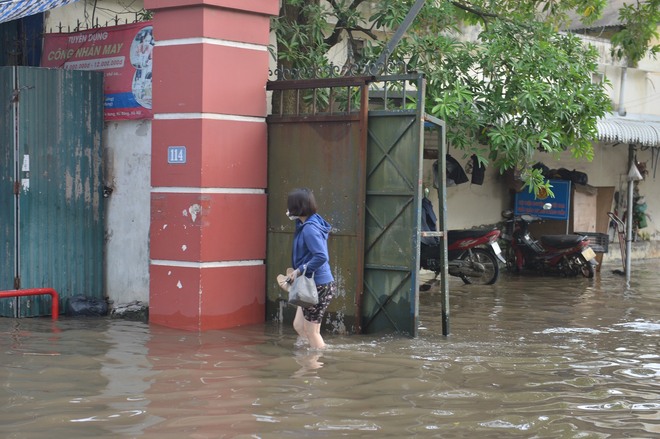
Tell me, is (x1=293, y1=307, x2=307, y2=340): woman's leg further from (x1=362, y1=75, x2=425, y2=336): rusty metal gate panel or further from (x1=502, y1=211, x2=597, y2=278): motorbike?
(x1=502, y1=211, x2=597, y2=278): motorbike

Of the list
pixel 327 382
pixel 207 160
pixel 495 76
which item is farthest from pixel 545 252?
pixel 327 382

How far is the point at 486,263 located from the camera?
13656 mm

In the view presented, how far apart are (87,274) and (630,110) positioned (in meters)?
12.8

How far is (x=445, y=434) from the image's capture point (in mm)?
5406

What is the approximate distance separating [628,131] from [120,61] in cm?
1016

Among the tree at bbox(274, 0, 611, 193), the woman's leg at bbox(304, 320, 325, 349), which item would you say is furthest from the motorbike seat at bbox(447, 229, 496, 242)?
the woman's leg at bbox(304, 320, 325, 349)

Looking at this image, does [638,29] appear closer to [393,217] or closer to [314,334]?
[393,217]

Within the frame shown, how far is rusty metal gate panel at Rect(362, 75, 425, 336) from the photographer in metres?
8.31

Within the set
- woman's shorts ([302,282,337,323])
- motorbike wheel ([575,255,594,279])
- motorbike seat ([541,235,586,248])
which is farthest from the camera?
motorbike wheel ([575,255,594,279])

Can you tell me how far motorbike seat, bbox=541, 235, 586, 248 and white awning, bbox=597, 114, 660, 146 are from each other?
1767 mm

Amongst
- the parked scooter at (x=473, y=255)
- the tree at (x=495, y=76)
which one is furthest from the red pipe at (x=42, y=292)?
the parked scooter at (x=473, y=255)

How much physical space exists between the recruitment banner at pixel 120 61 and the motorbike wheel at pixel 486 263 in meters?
5.88

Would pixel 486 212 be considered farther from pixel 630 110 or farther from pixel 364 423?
pixel 364 423

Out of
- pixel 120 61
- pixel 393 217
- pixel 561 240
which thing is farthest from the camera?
pixel 561 240
